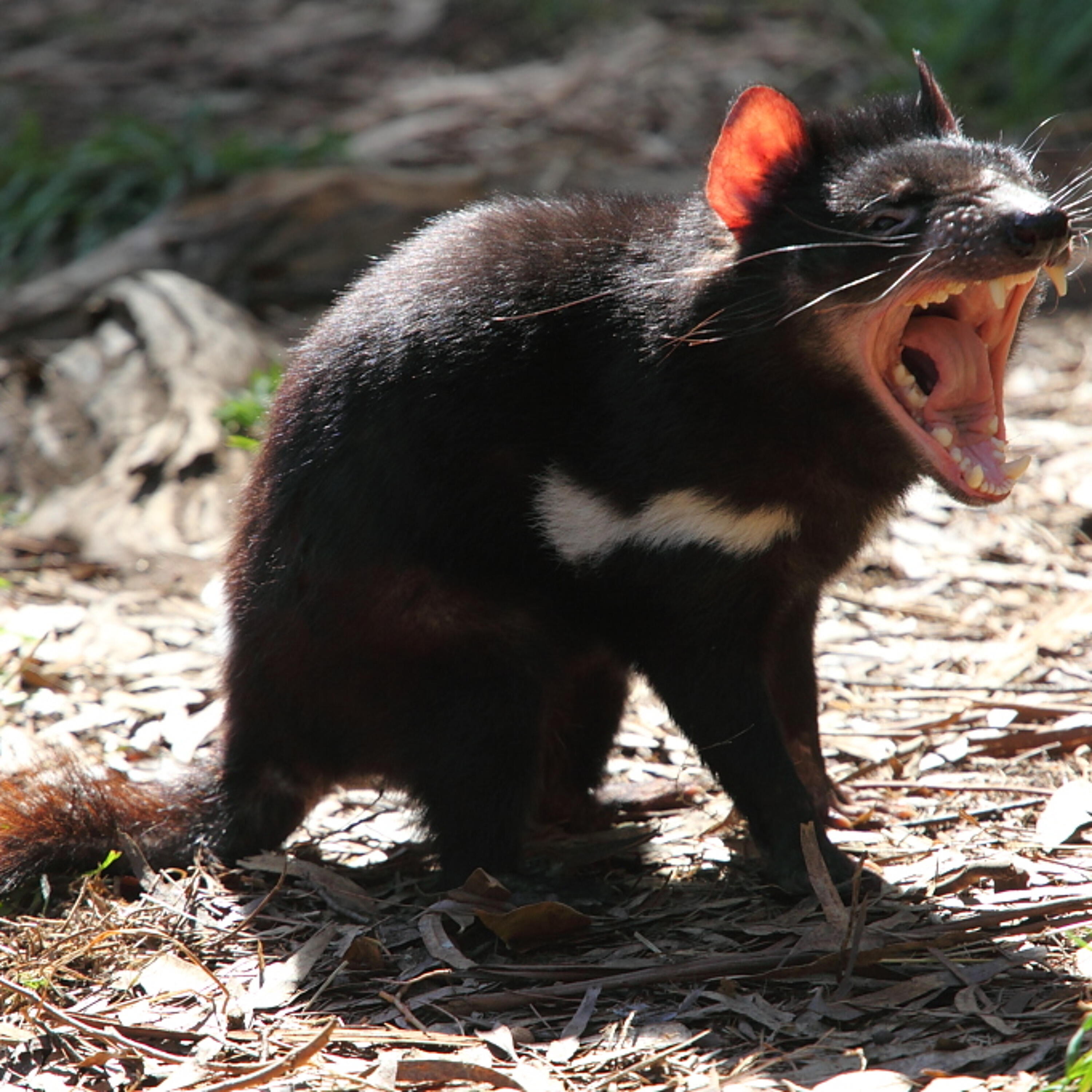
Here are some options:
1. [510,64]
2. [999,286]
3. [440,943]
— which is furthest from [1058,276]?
[510,64]

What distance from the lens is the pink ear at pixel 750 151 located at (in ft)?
8.74

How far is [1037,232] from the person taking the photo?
8.09ft

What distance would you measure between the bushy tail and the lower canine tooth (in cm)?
177

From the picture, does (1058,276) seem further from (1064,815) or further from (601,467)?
(1064,815)

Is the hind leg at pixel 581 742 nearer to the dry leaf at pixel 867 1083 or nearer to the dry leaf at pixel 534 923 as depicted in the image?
the dry leaf at pixel 534 923

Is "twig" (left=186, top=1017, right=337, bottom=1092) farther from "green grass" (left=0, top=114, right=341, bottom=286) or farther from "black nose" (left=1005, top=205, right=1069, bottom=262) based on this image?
"green grass" (left=0, top=114, right=341, bottom=286)

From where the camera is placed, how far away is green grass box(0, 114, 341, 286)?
694 cm

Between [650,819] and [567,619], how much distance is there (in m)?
0.69

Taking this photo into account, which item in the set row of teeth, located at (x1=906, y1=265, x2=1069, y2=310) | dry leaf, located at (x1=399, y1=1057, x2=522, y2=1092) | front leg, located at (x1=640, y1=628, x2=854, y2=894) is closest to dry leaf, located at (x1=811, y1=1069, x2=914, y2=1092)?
dry leaf, located at (x1=399, y1=1057, x2=522, y2=1092)

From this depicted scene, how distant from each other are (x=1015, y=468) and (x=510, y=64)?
22.2 ft

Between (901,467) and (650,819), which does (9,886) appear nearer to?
(650,819)

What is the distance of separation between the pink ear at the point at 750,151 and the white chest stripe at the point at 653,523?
1.78 feet

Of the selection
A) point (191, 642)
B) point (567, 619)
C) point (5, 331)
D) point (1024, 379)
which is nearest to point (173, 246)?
point (5, 331)

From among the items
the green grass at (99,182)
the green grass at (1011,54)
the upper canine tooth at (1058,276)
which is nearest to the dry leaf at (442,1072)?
the upper canine tooth at (1058,276)
